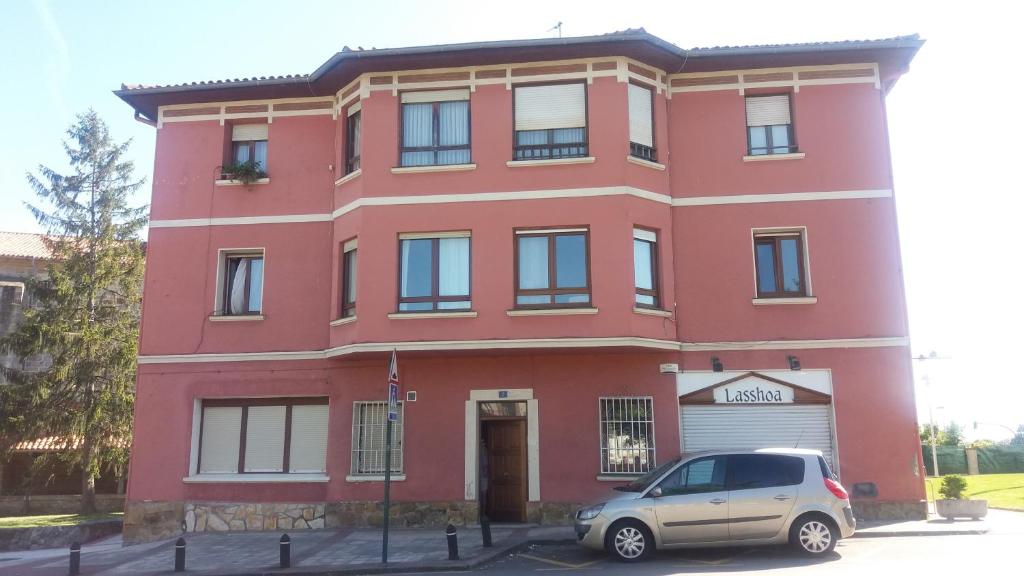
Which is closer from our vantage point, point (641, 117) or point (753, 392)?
point (753, 392)

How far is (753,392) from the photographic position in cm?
1480

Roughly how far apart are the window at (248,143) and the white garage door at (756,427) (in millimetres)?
11054

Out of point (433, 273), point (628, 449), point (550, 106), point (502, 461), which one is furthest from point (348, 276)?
point (628, 449)

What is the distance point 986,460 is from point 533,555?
121ft

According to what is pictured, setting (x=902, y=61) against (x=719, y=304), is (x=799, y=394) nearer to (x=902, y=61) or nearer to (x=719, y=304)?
(x=719, y=304)

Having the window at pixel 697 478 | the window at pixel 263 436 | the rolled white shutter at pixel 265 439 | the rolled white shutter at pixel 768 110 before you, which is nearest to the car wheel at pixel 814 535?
the window at pixel 697 478

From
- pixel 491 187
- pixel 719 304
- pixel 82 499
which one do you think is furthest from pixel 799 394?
pixel 82 499

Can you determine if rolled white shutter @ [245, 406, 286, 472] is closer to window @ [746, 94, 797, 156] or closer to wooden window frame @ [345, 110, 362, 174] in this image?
wooden window frame @ [345, 110, 362, 174]

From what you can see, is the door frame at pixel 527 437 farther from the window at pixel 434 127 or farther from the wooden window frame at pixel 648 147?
the wooden window frame at pixel 648 147

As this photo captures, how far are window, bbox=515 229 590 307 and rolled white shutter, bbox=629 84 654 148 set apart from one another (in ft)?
7.89

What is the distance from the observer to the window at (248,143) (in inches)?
679

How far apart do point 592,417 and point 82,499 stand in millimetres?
23638

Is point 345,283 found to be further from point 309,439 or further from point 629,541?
point 629,541

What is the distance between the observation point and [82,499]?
2878cm
